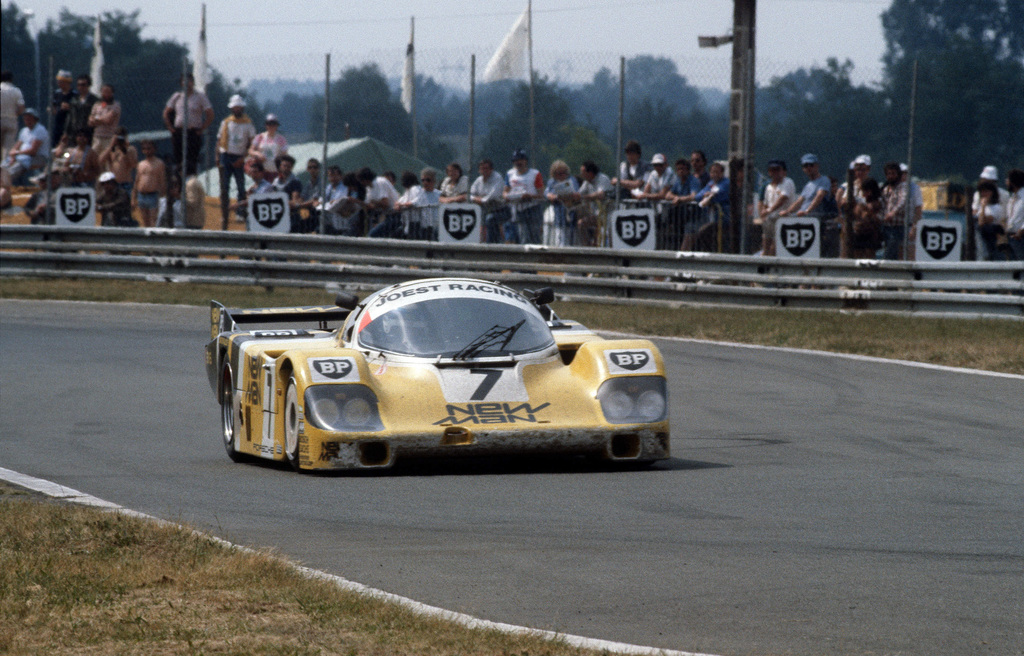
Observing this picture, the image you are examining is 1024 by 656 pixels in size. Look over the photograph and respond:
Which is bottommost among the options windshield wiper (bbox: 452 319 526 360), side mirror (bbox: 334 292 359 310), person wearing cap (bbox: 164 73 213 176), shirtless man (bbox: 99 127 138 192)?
windshield wiper (bbox: 452 319 526 360)

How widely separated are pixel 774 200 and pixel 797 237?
1.01 meters

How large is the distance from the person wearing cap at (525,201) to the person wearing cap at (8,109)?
25.3 ft

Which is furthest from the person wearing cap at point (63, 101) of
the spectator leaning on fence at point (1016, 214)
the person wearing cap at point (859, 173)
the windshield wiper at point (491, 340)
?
A: the windshield wiper at point (491, 340)

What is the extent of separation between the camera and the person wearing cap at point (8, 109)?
869 inches

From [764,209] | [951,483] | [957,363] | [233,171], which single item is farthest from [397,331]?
[233,171]

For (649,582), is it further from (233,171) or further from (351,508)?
(233,171)

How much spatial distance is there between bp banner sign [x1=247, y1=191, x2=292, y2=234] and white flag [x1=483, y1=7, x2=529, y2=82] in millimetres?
3095

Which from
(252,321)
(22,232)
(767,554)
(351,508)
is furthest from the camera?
(22,232)

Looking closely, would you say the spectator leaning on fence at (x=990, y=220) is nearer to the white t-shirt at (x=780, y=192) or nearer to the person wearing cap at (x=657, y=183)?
the white t-shirt at (x=780, y=192)

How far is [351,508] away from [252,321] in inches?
169

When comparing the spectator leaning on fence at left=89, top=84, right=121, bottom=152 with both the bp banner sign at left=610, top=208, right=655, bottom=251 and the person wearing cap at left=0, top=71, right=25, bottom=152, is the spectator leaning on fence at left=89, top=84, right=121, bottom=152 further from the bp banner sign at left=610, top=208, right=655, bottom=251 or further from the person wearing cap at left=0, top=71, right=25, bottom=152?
the bp banner sign at left=610, top=208, right=655, bottom=251

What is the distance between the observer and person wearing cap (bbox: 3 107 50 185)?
21.4 m

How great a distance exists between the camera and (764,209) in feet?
58.9

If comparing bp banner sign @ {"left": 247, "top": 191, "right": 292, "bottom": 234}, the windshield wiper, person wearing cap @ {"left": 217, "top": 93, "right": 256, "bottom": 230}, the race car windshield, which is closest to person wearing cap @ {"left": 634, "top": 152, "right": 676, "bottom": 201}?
bp banner sign @ {"left": 247, "top": 191, "right": 292, "bottom": 234}
